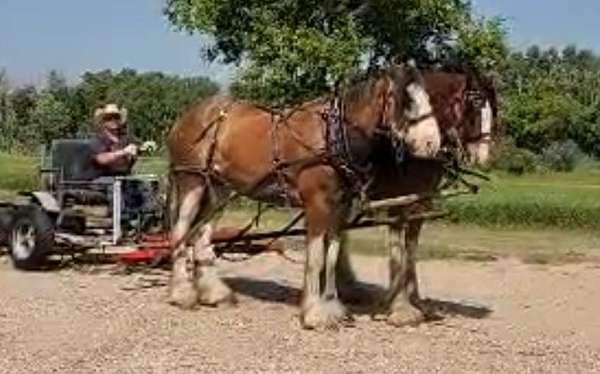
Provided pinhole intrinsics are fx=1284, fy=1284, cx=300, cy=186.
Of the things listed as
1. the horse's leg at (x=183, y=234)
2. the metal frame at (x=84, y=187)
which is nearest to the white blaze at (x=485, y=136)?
the horse's leg at (x=183, y=234)

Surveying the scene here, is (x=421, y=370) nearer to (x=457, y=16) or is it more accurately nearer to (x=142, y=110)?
(x=457, y=16)

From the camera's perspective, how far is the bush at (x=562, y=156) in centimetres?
5241

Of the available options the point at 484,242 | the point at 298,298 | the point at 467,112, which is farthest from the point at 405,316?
the point at 484,242

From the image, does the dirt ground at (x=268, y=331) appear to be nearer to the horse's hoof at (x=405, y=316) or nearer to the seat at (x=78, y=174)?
the horse's hoof at (x=405, y=316)

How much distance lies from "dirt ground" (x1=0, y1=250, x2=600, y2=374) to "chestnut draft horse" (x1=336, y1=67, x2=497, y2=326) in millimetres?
298

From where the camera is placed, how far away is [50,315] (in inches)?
425

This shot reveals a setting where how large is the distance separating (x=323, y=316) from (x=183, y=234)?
2101 mm

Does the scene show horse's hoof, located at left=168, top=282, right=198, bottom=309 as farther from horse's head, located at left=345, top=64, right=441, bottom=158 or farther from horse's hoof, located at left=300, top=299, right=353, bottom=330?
horse's head, located at left=345, top=64, right=441, bottom=158

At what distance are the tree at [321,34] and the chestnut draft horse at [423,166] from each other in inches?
337

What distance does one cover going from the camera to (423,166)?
10.4 m

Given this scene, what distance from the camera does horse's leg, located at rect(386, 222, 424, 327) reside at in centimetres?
1049

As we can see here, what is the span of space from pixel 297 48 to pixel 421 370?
1157 cm

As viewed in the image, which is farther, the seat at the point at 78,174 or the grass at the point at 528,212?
the grass at the point at 528,212

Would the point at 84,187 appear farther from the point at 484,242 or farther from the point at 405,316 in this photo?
A: the point at 484,242
